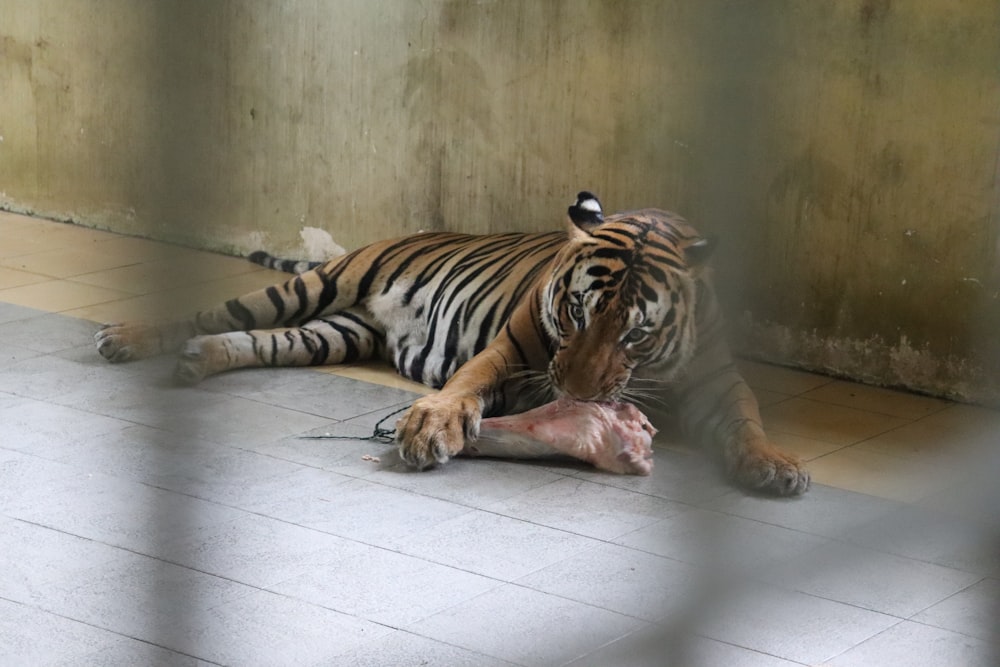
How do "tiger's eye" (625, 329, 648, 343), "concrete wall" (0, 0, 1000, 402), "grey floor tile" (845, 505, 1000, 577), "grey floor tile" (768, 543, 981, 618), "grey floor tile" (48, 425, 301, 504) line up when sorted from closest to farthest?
"grey floor tile" (768, 543, 981, 618) < "grey floor tile" (845, 505, 1000, 577) < "grey floor tile" (48, 425, 301, 504) < "tiger's eye" (625, 329, 648, 343) < "concrete wall" (0, 0, 1000, 402)

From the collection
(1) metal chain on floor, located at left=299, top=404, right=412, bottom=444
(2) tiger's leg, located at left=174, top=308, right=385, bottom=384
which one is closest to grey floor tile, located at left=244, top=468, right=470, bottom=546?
(1) metal chain on floor, located at left=299, top=404, right=412, bottom=444

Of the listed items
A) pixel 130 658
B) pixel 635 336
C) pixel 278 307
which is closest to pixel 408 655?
pixel 130 658

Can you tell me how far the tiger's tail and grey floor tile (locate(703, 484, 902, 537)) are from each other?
101 inches

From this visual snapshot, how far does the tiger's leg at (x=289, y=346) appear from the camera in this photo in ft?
15.1

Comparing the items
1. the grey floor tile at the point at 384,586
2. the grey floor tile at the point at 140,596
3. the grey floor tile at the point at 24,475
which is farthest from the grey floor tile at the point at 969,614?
the grey floor tile at the point at 24,475

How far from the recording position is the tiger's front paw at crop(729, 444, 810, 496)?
12.2 feet

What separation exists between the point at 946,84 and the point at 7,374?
10.3 feet

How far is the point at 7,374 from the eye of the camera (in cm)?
464

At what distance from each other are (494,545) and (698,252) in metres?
1.19

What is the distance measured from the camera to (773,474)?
371 cm

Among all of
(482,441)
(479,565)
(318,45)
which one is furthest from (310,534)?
(318,45)

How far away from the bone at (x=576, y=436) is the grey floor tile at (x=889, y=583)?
0.80 metres

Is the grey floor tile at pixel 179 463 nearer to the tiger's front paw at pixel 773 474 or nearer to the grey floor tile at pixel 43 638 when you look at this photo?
the grey floor tile at pixel 43 638

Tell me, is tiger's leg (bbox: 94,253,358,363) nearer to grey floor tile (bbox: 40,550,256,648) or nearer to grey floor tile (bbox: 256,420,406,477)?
grey floor tile (bbox: 256,420,406,477)
